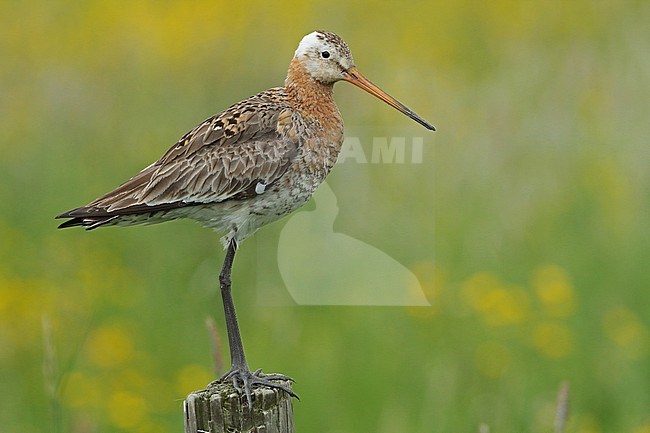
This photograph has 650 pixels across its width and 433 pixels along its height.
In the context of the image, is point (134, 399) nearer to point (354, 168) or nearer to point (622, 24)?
point (354, 168)

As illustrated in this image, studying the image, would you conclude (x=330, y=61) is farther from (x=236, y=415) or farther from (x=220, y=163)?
(x=236, y=415)

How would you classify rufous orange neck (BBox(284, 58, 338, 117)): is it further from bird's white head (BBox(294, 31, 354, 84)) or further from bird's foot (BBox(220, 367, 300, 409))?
bird's foot (BBox(220, 367, 300, 409))

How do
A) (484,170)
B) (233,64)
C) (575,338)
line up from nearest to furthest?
(575,338)
(484,170)
(233,64)

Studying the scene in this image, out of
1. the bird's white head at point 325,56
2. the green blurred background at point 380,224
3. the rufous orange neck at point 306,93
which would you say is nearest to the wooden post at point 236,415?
the green blurred background at point 380,224

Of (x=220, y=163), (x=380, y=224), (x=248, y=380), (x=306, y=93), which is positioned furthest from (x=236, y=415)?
(x=380, y=224)

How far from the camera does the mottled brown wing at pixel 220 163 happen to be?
5.19 m

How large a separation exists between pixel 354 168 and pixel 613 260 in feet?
6.71

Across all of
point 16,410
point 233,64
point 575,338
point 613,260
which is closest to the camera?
point 16,410

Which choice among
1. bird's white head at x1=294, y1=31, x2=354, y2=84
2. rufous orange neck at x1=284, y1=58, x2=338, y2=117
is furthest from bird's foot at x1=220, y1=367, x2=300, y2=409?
bird's white head at x1=294, y1=31, x2=354, y2=84

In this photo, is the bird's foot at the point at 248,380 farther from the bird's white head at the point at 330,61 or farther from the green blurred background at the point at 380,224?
the bird's white head at the point at 330,61

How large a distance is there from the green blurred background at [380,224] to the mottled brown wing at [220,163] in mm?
1086

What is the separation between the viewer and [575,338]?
299 inches

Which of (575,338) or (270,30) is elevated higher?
(270,30)

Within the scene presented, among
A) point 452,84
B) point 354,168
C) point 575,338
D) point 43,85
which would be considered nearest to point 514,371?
point 575,338
